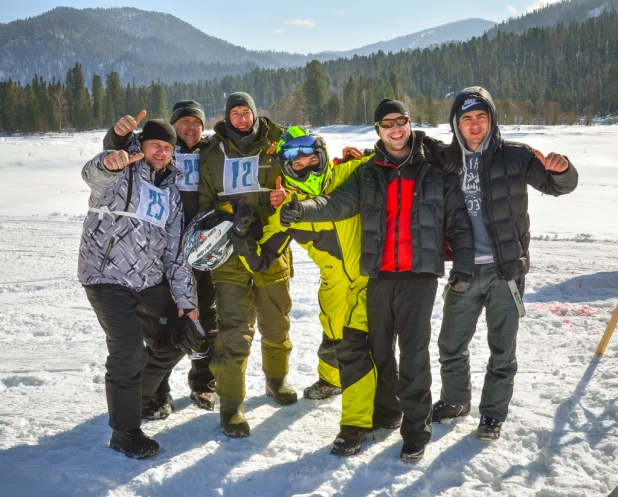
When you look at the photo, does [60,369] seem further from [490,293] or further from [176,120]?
[490,293]

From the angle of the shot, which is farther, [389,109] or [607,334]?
[607,334]

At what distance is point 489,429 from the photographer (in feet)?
11.2

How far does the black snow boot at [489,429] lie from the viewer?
11.2ft

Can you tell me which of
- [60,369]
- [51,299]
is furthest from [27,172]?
[60,369]

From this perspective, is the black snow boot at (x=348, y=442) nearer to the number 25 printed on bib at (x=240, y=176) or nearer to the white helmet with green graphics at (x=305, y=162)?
the white helmet with green graphics at (x=305, y=162)

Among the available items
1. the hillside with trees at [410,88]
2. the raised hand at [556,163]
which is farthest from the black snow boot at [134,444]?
the hillside with trees at [410,88]

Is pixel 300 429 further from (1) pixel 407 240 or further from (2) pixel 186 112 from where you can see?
(2) pixel 186 112

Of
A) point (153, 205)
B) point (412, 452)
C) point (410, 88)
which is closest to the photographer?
point (412, 452)

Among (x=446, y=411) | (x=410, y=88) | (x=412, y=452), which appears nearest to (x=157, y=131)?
(x=412, y=452)

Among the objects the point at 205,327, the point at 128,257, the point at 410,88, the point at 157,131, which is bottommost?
the point at 205,327

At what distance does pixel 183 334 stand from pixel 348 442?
4.26 ft

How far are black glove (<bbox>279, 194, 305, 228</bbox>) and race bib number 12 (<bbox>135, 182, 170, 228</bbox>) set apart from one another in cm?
A: 86

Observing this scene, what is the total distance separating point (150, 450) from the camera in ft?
10.7

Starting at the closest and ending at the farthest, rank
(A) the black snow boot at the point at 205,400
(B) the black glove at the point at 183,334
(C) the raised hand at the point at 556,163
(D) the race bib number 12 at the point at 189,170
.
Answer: (C) the raised hand at the point at 556,163, (B) the black glove at the point at 183,334, (D) the race bib number 12 at the point at 189,170, (A) the black snow boot at the point at 205,400
